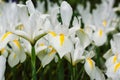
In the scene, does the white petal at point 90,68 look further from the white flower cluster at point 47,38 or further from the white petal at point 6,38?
the white petal at point 6,38

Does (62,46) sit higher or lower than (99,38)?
higher

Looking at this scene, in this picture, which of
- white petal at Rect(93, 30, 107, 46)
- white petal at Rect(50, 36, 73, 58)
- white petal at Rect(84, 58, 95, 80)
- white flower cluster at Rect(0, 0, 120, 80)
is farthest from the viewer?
white petal at Rect(93, 30, 107, 46)

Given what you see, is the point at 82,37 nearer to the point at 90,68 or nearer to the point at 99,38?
the point at 90,68

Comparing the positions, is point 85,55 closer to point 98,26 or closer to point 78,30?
point 78,30

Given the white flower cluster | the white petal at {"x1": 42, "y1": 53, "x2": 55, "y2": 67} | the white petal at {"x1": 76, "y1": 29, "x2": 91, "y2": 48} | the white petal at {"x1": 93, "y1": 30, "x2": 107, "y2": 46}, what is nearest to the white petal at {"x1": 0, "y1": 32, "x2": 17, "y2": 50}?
the white flower cluster

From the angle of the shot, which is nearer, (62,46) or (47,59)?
(62,46)

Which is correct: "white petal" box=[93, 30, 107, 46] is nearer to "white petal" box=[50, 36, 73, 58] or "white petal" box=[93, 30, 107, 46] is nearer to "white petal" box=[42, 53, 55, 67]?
"white petal" box=[42, 53, 55, 67]

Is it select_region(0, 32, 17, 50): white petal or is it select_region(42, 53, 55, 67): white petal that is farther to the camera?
select_region(42, 53, 55, 67): white petal

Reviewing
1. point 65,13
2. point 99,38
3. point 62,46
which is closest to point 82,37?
point 65,13

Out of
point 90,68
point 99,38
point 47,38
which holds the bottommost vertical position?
point 99,38

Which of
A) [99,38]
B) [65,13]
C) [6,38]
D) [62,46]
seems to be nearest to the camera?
[62,46]

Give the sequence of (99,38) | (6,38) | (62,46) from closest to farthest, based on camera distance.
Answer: (62,46), (6,38), (99,38)
